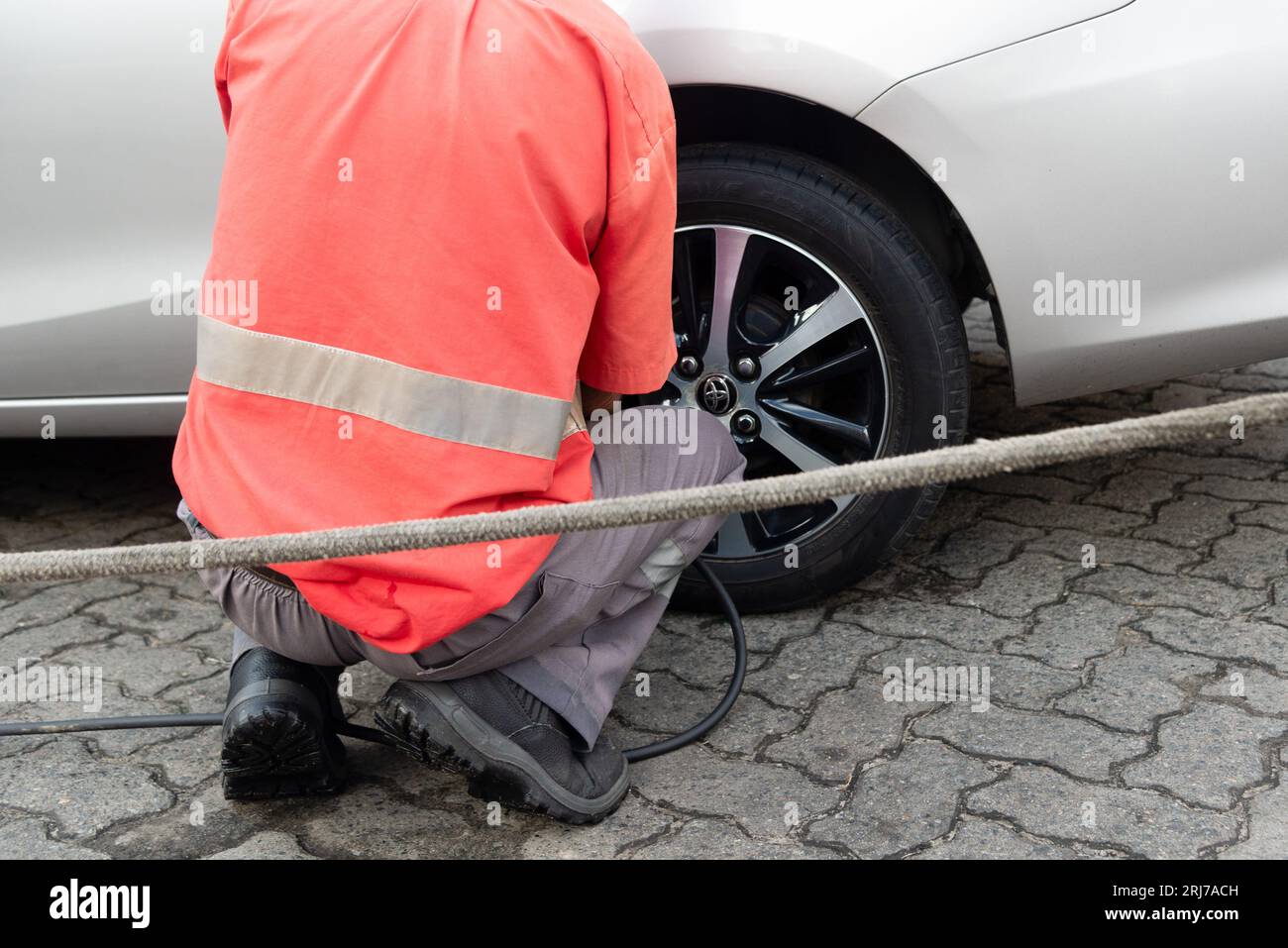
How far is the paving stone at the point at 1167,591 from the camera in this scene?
2.48 meters

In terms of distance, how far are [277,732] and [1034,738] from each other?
3.89ft

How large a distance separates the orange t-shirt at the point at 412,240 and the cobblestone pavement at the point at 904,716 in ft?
1.59

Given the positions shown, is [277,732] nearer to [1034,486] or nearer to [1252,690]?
[1252,690]

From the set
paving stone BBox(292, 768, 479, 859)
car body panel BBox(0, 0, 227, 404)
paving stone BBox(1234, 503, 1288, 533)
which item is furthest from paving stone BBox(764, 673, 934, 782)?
car body panel BBox(0, 0, 227, 404)

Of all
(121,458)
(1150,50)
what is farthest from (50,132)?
(1150,50)

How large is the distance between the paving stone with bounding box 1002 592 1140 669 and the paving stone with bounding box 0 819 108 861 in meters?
1.60

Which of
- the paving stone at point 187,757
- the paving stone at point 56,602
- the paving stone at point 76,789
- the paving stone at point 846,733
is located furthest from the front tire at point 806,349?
the paving stone at point 56,602

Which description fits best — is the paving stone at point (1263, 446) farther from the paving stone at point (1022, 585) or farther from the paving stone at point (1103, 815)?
the paving stone at point (1103, 815)

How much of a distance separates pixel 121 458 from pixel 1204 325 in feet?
9.11

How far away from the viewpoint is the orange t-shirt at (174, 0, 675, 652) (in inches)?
63.2

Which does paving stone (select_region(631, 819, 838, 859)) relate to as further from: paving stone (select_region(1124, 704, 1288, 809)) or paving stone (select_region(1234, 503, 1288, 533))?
paving stone (select_region(1234, 503, 1288, 533))

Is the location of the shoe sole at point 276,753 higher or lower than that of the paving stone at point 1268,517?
lower

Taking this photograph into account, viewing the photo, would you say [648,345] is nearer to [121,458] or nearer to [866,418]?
[866,418]
